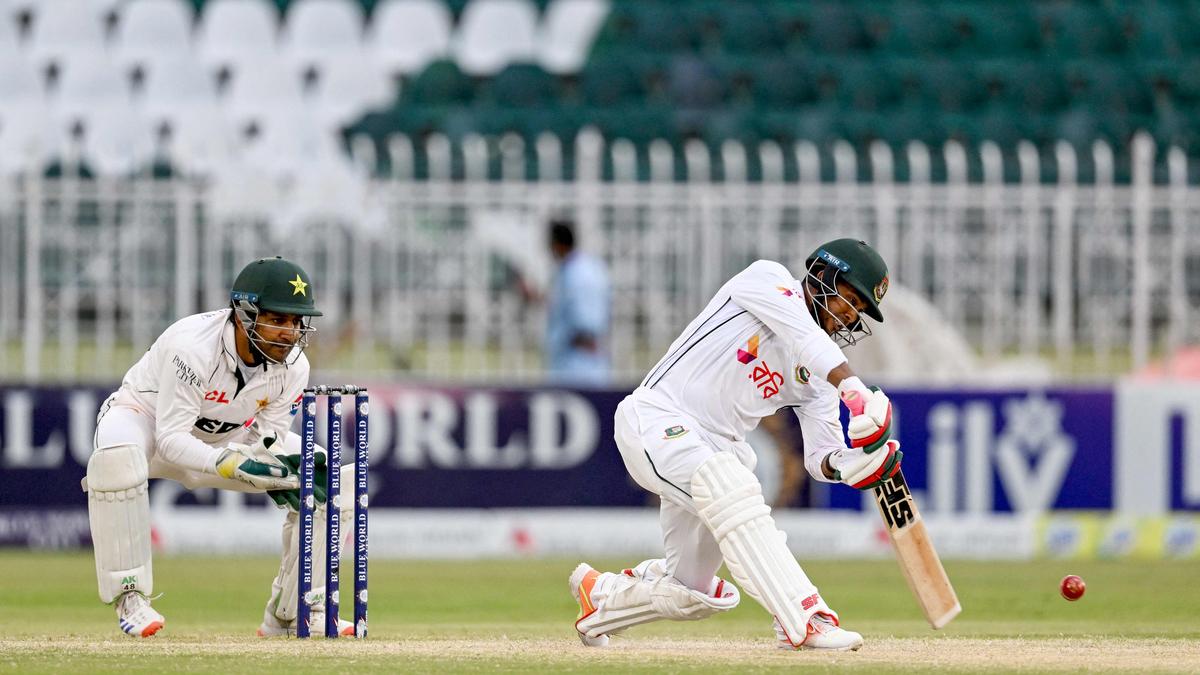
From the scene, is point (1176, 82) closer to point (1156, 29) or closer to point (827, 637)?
point (1156, 29)

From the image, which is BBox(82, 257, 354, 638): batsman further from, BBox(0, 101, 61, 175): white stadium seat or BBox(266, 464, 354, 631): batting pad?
BBox(0, 101, 61, 175): white stadium seat

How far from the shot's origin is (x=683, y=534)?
589 cm

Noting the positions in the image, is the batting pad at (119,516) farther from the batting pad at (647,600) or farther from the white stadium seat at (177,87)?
the white stadium seat at (177,87)

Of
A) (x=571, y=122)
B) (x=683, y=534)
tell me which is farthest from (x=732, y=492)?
(x=571, y=122)

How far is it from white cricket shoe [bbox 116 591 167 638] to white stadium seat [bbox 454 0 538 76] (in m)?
9.65

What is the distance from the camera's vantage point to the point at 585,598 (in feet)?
19.8

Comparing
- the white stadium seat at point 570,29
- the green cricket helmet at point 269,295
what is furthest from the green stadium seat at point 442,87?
the green cricket helmet at point 269,295

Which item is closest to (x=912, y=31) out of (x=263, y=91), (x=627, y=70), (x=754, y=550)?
(x=627, y=70)

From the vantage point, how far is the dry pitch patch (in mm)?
5191

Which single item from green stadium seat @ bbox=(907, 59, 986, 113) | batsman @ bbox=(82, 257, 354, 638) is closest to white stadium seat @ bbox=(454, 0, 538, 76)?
green stadium seat @ bbox=(907, 59, 986, 113)

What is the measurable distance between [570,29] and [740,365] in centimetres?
1025

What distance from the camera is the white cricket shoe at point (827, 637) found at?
18.1 feet

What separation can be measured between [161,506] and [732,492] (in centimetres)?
591

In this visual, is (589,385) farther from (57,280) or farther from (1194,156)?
(1194,156)
